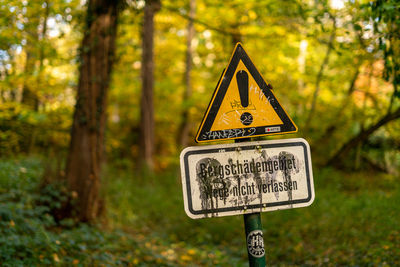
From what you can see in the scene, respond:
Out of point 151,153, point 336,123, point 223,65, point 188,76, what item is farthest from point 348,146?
point 188,76

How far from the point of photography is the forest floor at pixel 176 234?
4922mm

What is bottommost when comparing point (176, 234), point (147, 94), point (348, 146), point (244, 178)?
point (176, 234)

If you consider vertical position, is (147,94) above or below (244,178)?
above

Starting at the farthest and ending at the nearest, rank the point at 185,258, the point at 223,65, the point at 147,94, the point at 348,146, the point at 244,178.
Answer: the point at 147,94 < the point at 223,65 < the point at 348,146 < the point at 185,258 < the point at 244,178

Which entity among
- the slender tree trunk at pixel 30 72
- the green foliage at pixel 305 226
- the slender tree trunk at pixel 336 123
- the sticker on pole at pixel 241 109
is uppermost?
the slender tree trunk at pixel 30 72

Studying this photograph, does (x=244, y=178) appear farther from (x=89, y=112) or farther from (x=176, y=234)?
(x=176, y=234)

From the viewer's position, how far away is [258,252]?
7.71ft

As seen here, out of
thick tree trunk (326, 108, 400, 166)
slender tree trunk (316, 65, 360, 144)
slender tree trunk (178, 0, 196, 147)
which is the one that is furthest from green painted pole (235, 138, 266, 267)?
slender tree trunk (178, 0, 196, 147)

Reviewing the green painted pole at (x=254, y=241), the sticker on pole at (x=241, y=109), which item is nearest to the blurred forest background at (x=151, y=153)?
the sticker on pole at (x=241, y=109)

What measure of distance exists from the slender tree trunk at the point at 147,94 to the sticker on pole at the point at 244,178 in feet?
38.3

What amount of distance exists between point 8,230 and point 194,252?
9.57 ft

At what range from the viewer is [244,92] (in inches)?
96.4

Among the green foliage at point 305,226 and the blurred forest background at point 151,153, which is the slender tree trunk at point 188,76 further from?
the green foliage at point 305,226

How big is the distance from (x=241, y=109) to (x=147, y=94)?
40.5 feet
